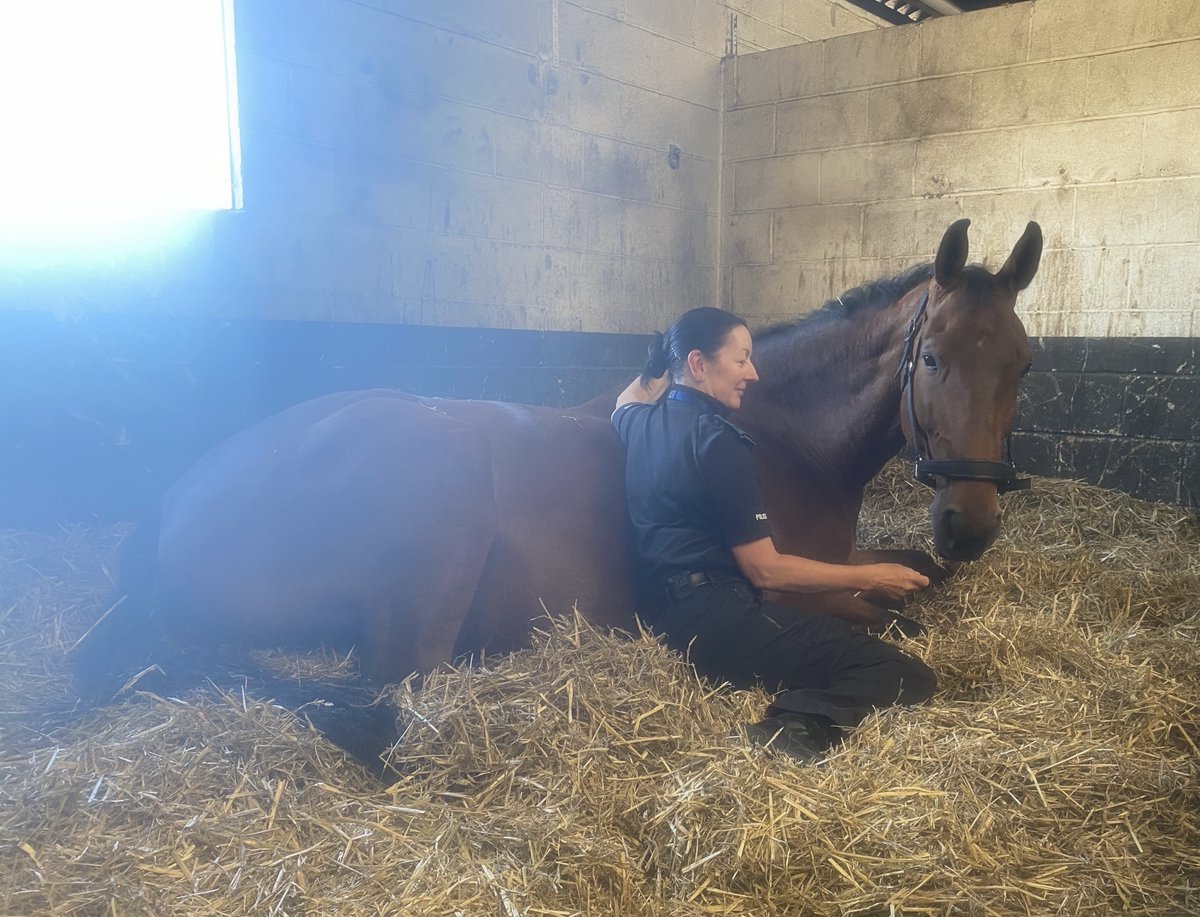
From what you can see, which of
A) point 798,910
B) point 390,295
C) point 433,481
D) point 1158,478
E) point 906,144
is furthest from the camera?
point 906,144

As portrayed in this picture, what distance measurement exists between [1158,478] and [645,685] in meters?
3.96

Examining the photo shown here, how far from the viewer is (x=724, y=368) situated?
8.76 ft

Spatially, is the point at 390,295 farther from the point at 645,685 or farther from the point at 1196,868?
the point at 1196,868

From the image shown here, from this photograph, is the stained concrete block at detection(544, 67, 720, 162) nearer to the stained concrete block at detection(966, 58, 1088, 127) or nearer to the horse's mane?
the stained concrete block at detection(966, 58, 1088, 127)

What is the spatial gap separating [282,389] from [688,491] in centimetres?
232

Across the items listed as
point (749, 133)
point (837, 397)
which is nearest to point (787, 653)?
point (837, 397)

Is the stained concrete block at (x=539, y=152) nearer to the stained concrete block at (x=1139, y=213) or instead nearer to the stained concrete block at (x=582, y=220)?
the stained concrete block at (x=582, y=220)

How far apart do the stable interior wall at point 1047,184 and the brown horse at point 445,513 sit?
2847mm

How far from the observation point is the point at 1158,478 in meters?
5.05

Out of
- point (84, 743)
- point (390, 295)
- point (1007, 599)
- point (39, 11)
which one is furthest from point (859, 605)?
point (39, 11)

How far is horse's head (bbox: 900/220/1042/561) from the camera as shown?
261 cm

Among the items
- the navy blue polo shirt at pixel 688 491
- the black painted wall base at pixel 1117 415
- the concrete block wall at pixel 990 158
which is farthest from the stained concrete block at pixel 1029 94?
the navy blue polo shirt at pixel 688 491

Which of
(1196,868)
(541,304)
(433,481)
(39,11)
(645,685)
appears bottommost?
(1196,868)

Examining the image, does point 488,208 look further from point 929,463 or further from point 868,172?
point 929,463
